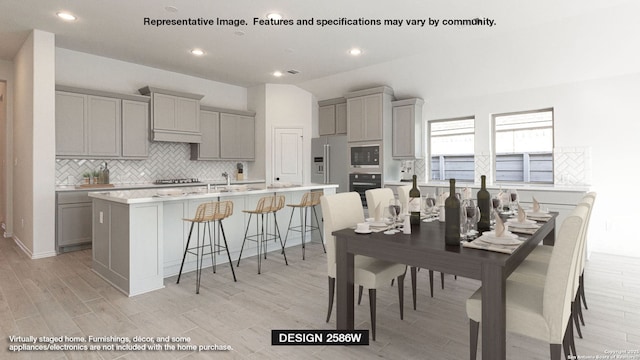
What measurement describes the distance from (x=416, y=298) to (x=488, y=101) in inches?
154

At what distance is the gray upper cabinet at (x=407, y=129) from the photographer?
5.95 meters

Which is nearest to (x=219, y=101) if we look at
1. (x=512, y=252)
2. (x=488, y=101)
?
(x=488, y=101)

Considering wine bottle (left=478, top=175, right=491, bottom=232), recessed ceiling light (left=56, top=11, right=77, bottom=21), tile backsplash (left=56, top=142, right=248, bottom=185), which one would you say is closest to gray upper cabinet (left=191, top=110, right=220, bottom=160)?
tile backsplash (left=56, top=142, right=248, bottom=185)

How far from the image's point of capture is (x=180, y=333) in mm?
2416

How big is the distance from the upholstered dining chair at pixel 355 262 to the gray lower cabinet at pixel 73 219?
13.5 ft

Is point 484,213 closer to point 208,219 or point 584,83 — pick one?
point 208,219

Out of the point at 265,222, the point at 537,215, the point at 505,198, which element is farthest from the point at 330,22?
the point at 537,215

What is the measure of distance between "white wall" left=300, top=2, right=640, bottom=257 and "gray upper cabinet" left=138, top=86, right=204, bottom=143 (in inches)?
151

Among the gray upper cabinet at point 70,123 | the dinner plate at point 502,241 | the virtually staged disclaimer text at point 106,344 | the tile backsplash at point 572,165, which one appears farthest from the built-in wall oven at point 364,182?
the gray upper cabinet at point 70,123

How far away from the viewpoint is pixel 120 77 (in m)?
5.64

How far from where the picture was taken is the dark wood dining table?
1.61 metres

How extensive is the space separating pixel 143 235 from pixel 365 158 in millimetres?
4067

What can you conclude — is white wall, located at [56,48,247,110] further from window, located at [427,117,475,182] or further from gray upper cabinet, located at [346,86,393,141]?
window, located at [427,117,475,182]

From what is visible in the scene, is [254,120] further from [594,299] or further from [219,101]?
[594,299]
